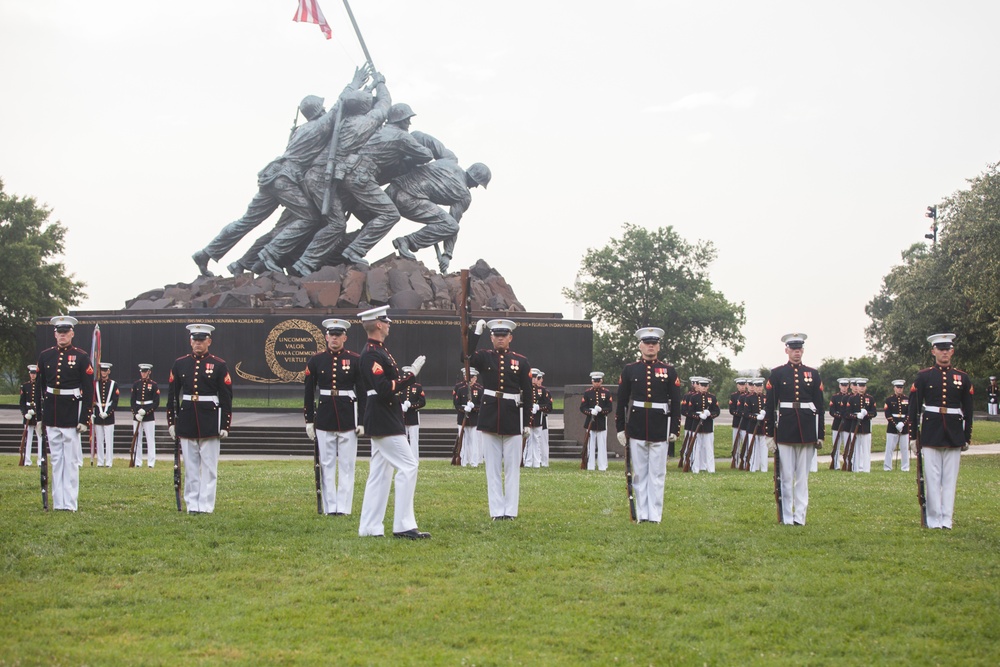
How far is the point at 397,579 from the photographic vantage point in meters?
7.95

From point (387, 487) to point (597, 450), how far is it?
12594mm

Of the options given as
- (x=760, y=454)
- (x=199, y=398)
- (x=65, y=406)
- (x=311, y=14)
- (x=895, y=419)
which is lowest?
(x=760, y=454)

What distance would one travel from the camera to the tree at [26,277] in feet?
165

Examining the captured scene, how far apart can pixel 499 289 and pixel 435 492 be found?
28.7m

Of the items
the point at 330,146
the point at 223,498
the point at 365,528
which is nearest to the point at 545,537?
the point at 365,528

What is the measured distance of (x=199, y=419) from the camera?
11.7 m

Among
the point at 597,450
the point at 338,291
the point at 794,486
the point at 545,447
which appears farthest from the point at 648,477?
the point at 338,291

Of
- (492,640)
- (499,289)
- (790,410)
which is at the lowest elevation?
(492,640)

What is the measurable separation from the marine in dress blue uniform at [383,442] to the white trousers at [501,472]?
125 cm

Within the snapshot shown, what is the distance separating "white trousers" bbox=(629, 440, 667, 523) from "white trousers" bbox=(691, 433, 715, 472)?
10.8 m

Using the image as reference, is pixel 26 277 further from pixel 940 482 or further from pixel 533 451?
pixel 940 482

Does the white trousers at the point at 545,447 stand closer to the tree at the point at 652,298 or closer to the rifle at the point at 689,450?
the rifle at the point at 689,450

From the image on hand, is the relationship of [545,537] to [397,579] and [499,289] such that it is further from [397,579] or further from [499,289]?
[499,289]

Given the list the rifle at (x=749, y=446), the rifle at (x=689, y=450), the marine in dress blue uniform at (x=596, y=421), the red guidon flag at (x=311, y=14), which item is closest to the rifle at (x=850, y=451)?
the rifle at (x=749, y=446)
